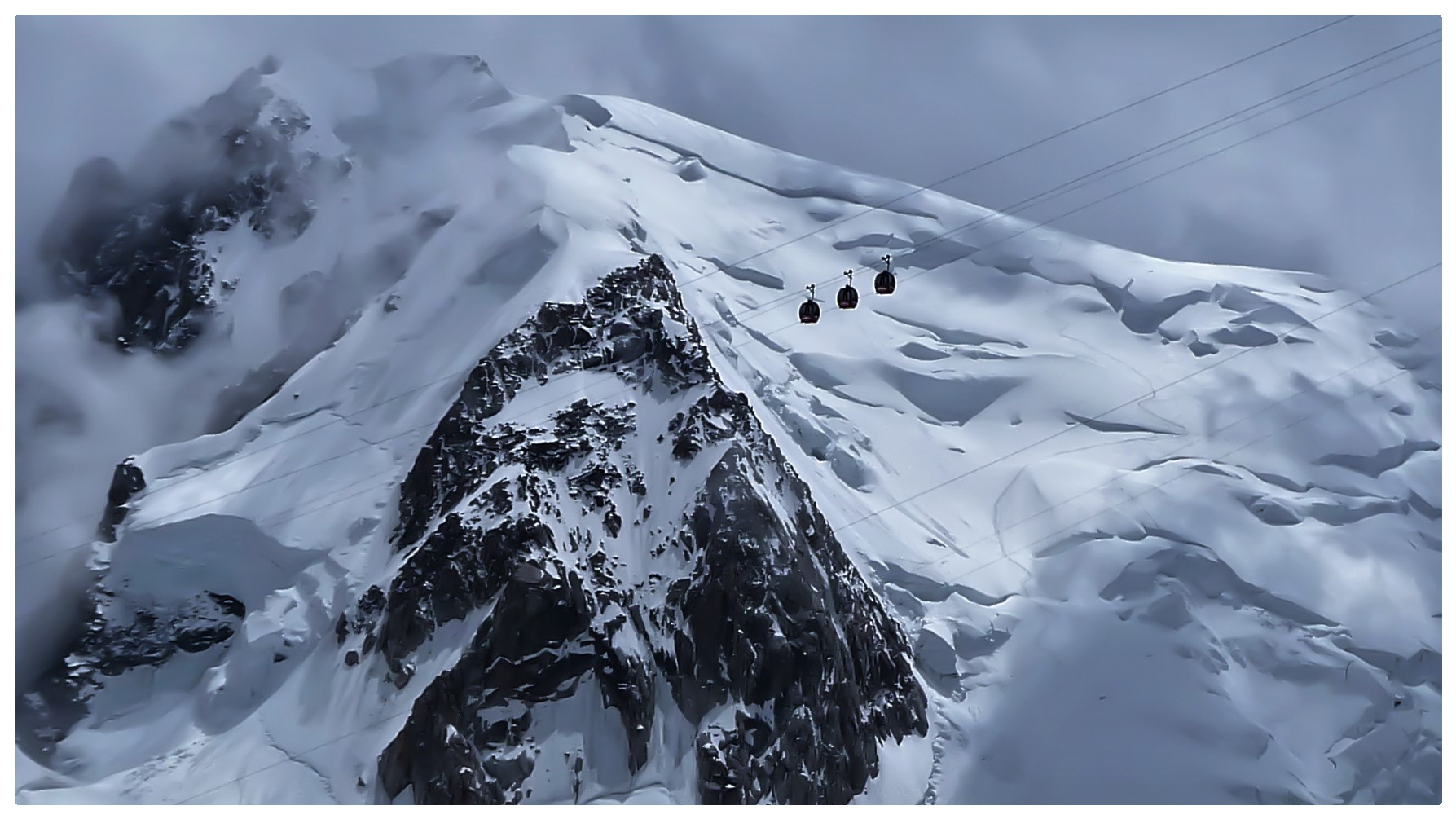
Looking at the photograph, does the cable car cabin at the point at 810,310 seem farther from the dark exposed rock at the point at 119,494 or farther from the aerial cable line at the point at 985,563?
the dark exposed rock at the point at 119,494

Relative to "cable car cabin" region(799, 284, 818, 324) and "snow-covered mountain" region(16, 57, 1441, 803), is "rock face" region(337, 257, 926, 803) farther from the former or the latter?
"cable car cabin" region(799, 284, 818, 324)

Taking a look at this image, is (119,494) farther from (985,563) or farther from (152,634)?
(985,563)

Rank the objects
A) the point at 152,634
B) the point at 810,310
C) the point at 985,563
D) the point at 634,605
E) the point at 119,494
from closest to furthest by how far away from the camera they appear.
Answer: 1. the point at 810,310
2. the point at 634,605
3. the point at 152,634
4. the point at 119,494
5. the point at 985,563

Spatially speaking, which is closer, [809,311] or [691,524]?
[809,311]

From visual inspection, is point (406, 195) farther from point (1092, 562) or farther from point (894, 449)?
point (1092, 562)

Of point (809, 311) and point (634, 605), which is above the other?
point (809, 311)

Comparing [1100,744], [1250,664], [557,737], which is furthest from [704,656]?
[1250,664]

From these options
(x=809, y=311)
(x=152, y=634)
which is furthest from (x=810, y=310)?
(x=152, y=634)
